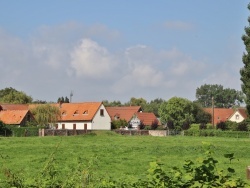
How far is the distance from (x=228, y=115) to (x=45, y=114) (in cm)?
5722

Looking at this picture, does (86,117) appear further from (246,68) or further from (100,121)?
(246,68)

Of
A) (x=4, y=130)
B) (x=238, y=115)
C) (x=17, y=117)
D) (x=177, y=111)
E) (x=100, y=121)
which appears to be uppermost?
(x=177, y=111)

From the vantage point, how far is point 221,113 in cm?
12594

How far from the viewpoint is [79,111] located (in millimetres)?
91938

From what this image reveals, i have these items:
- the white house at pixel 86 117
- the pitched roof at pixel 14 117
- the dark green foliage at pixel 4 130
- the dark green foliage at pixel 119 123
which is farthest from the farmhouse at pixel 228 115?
the dark green foliage at pixel 4 130

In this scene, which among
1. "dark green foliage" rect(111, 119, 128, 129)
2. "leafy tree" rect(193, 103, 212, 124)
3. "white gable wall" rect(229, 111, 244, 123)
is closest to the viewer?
"dark green foliage" rect(111, 119, 128, 129)

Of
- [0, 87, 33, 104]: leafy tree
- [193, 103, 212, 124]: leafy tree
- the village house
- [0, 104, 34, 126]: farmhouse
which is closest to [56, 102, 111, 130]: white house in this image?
[0, 104, 34, 126]: farmhouse

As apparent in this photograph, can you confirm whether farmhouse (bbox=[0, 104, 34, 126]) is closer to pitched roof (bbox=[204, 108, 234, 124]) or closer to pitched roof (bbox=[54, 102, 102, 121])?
pitched roof (bbox=[54, 102, 102, 121])

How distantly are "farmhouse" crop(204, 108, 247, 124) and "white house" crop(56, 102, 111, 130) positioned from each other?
35.7 metres

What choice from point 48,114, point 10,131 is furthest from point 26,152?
point 48,114

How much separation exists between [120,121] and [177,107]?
15352 mm

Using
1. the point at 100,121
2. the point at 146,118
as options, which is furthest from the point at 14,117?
the point at 146,118

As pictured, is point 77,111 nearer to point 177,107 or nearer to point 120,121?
point 120,121

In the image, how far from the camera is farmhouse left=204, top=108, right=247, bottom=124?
117 meters
